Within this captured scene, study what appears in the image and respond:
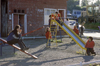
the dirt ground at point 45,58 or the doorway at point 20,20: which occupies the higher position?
the doorway at point 20,20

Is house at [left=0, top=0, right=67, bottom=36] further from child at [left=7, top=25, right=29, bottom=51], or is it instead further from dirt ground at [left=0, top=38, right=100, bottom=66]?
child at [left=7, top=25, right=29, bottom=51]

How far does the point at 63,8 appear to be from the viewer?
75.8 ft

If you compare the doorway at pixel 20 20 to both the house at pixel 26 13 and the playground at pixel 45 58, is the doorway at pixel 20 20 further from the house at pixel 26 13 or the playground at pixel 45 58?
the playground at pixel 45 58

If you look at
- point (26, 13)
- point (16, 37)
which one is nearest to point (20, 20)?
point (26, 13)

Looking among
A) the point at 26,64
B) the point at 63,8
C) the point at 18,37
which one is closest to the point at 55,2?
the point at 63,8

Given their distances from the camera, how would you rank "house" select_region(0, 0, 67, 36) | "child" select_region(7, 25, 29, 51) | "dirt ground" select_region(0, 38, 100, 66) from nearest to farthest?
"dirt ground" select_region(0, 38, 100, 66) < "child" select_region(7, 25, 29, 51) < "house" select_region(0, 0, 67, 36)

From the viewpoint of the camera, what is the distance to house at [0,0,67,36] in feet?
67.1

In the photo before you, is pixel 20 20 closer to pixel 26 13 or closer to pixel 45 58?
pixel 26 13

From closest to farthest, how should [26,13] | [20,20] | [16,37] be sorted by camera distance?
[16,37], [26,13], [20,20]

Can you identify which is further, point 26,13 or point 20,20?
point 20,20

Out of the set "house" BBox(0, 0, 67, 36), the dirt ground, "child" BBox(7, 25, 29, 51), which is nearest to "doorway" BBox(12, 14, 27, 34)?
"house" BBox(0, 0, 67, 36)

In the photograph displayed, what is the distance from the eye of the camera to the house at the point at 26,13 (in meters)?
20.5

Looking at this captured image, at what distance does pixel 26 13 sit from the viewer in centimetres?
2111

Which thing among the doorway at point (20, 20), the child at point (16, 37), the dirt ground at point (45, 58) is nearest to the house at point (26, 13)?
the doorway at point (20, 20)
